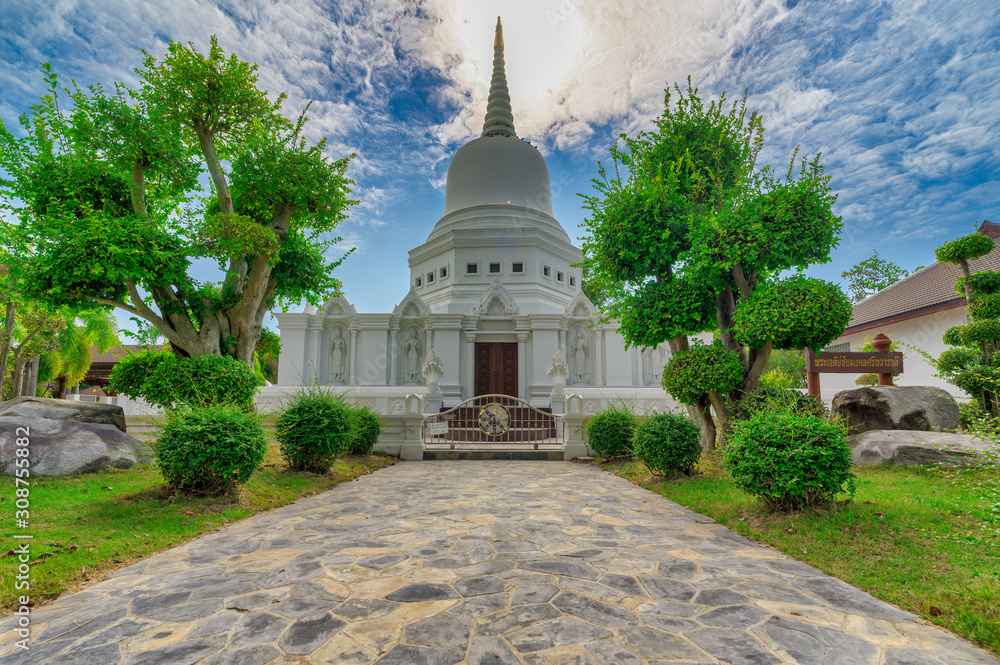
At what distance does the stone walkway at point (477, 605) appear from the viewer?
275cm

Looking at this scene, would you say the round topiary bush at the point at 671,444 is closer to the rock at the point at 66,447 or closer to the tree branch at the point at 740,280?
the tree branch at the point at 740,280

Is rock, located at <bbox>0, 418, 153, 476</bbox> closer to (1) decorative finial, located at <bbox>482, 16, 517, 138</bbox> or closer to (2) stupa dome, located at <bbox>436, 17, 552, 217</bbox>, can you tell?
(2) stupa dome, located at <bbox>436, 17, 552, 217</bbox>

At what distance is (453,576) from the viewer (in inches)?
155

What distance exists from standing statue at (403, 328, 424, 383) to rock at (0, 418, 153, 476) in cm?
1111

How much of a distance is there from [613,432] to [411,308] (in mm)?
12145

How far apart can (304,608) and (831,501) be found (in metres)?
5.61

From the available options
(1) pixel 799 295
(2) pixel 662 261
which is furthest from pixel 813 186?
(2) pixel 662 261

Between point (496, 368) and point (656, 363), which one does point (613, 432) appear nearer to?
point (496, 368)

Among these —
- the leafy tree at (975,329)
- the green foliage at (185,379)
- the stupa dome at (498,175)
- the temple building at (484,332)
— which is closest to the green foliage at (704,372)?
the temple building at (484,332)

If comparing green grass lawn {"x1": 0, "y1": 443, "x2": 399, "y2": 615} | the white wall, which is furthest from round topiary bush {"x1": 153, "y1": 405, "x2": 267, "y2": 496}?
the white wall

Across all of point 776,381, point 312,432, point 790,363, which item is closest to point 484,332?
point 776,381

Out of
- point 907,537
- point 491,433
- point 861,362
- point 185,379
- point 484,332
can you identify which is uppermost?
point 484,332

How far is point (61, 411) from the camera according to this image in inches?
367

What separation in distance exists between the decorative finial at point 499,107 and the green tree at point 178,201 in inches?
683
